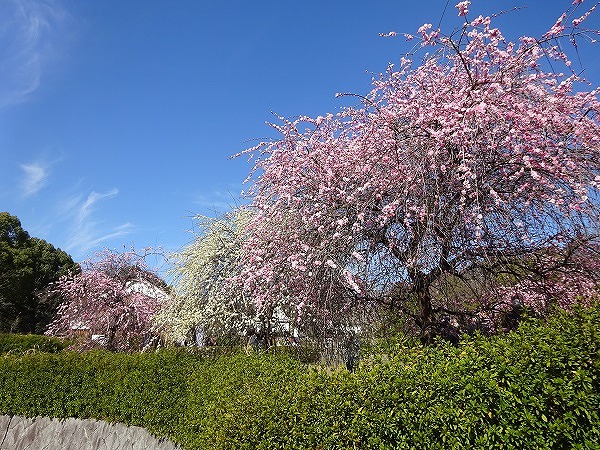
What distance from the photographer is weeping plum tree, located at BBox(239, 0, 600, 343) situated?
574 cm

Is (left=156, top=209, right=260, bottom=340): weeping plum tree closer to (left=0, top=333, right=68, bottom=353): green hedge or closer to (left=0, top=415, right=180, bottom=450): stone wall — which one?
(left=0, top=415, right=180, bottom=450): stone wall

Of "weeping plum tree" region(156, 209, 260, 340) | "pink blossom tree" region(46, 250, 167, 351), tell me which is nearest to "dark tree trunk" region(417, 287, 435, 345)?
"weeping plum tree" region(156, 209, 260, 340)

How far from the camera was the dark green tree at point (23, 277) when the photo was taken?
3086cm

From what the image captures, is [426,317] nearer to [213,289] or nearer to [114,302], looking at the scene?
[213,289]

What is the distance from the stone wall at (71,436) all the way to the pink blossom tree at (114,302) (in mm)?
5144

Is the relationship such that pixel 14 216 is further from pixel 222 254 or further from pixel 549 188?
pixel 549 188

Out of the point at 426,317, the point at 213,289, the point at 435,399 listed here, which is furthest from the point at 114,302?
the point at 435,399

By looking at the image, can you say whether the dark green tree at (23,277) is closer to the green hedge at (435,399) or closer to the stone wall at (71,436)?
the stone wall at (71,436)

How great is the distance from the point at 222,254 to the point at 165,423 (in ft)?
14.9

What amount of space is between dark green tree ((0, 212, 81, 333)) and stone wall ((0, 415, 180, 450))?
21.5m

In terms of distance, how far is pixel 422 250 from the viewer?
6.01m

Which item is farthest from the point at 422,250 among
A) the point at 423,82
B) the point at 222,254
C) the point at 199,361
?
the point at 222,254

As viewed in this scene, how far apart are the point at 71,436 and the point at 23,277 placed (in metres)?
26.0

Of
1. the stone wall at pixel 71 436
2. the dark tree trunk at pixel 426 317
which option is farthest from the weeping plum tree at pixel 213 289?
the dark tree trunk at pixel 426 317
